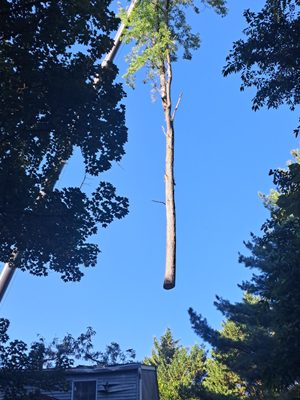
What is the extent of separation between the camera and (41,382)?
8.70 metres

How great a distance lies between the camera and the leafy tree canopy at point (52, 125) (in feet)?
28.9

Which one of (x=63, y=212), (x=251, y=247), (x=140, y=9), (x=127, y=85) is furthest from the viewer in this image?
(x=251, y=247)

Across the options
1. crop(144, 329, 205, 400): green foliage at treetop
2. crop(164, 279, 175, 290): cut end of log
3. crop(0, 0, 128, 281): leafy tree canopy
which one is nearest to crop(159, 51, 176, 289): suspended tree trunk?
crop(164, 279, 175, 290): cut end of log

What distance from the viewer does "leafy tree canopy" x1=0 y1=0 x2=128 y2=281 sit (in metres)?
8.80

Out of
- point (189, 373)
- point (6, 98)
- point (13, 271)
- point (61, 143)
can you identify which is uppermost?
point (189, 373)

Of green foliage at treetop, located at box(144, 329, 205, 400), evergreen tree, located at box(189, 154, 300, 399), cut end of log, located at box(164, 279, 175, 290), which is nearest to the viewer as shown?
evergreen tree, located at box(189, 154, 300, 399)

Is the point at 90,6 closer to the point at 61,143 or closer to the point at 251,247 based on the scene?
the point at 61,143

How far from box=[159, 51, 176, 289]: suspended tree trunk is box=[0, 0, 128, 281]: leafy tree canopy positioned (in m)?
1.98

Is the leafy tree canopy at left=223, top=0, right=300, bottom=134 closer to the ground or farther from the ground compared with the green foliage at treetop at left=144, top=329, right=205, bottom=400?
closer to the ground

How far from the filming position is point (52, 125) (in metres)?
9.66

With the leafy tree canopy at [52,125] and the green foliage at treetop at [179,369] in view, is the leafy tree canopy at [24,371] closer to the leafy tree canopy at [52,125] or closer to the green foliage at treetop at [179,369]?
the leafy tree canopy at [52,125]

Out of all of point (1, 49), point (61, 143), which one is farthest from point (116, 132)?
point (1, 49)

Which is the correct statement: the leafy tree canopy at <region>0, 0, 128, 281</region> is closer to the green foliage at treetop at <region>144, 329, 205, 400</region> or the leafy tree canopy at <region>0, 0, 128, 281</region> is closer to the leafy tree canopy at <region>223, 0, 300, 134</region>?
the leafy tree canopy at <region>223, 0, 300, 134</region>

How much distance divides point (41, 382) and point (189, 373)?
38.0 metres
